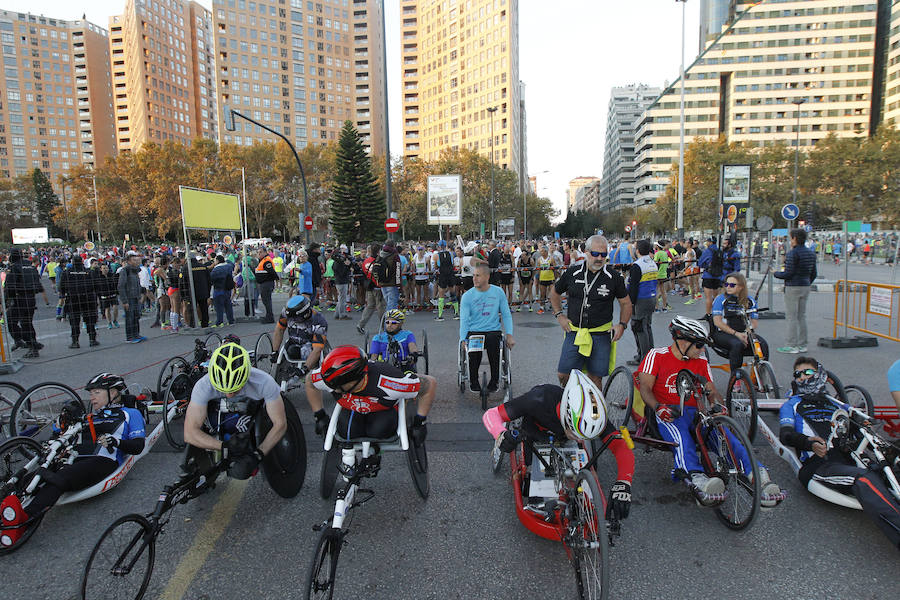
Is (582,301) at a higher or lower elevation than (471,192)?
lower

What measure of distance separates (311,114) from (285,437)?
121 metres

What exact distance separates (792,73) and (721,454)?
123 meters

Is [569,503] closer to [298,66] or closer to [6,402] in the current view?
[6,402]

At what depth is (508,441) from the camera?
128 inches

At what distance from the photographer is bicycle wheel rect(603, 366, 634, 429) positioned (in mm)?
4859

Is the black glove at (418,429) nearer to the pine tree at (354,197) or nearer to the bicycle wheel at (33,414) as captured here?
the bicycle wheel at (33,414)

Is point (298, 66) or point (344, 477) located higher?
point (298, 66)

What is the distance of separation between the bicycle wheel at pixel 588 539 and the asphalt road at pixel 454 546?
0.23 metres

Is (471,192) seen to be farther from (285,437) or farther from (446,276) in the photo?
(285,437)

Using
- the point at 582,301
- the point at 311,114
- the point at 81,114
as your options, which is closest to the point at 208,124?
the point at 81,114

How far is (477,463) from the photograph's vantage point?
4.79 metres

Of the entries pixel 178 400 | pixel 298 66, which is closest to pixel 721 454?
pixel 178 400

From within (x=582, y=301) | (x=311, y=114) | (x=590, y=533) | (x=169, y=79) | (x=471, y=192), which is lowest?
(x=590, y=533)

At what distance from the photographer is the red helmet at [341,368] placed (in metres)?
3.38
